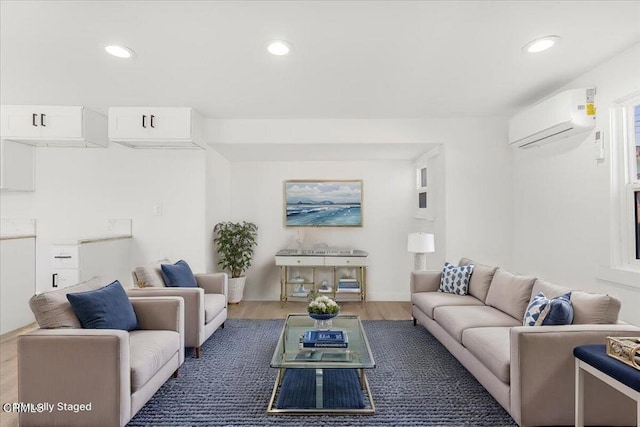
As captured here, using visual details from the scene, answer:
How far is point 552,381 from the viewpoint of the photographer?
204 centimetres

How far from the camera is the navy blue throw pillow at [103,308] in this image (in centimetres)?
225

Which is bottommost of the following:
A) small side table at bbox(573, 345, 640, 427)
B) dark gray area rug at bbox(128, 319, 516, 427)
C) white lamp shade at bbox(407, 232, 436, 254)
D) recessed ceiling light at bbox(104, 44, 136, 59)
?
dark gray area rug at bbox(128, 319, 516, 427)

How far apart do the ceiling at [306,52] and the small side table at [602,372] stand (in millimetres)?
1855

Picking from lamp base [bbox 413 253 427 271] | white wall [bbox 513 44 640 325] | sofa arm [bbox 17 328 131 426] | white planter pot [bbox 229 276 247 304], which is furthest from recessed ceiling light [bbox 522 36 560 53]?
white planter pot [bbox 229 276 247 304]

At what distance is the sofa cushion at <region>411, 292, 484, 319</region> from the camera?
3.46 meters

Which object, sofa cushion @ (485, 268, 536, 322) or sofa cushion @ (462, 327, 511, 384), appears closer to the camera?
sofa cushion @ (462, 327, 511, 384)

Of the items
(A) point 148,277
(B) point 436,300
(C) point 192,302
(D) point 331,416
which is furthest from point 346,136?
(D) point 331,416

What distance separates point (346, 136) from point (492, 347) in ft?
9.09

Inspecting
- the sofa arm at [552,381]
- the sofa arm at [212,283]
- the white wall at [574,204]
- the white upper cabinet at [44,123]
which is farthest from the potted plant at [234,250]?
the sofa arm at [552,381]

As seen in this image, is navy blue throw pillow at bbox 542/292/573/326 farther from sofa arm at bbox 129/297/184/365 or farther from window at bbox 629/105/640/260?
sofa arm at bbox 129/297/184/365

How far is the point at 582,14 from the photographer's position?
2.15 metres

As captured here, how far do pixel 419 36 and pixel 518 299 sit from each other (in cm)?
212

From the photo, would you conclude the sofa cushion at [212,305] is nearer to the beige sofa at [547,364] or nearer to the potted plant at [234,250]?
the potted plant at [234,250]

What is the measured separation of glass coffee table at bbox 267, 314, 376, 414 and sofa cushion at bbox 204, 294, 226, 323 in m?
0.89
